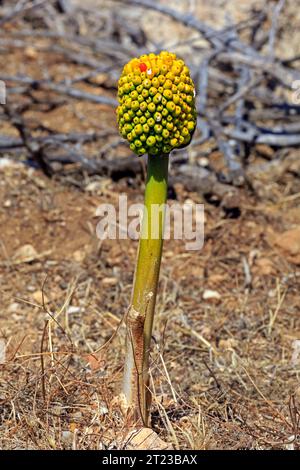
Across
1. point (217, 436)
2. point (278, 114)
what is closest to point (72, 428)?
point (217, 436)

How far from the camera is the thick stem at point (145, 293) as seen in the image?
1.98m

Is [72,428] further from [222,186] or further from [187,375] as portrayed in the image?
[222,186]

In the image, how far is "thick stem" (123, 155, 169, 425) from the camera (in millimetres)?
1981

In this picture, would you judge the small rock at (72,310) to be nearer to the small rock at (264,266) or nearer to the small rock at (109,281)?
the small rock at (109,281)

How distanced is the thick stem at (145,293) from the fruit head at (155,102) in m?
0.07

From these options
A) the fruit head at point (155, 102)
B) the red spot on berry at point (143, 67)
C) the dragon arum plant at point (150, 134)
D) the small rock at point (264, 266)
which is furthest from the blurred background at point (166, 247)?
the red spot on berry at point (143, 67)

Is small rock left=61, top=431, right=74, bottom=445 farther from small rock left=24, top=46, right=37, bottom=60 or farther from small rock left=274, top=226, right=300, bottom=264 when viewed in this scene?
small rock left=24, top=46, right=37, bottom=60

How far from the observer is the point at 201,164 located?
407 centimetres

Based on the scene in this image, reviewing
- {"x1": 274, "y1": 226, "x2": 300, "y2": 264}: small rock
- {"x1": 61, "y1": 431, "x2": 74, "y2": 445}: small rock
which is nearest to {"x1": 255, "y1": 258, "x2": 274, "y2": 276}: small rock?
{"x1": 274, "y1": 226, "x2": 300, "y2": 264}: small rock

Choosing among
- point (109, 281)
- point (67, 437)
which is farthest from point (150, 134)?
point (109, 281)

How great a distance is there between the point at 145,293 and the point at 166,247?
4.60 ft

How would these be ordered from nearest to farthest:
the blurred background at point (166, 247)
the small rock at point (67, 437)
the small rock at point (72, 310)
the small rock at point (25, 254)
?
the small rock at point (67, 437) → the blurred background at point (166, 247) → the small rock at point (72, 310) → the small rock at point (25, 254)

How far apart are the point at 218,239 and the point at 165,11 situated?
1.86 metres

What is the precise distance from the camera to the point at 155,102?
1898 mm
